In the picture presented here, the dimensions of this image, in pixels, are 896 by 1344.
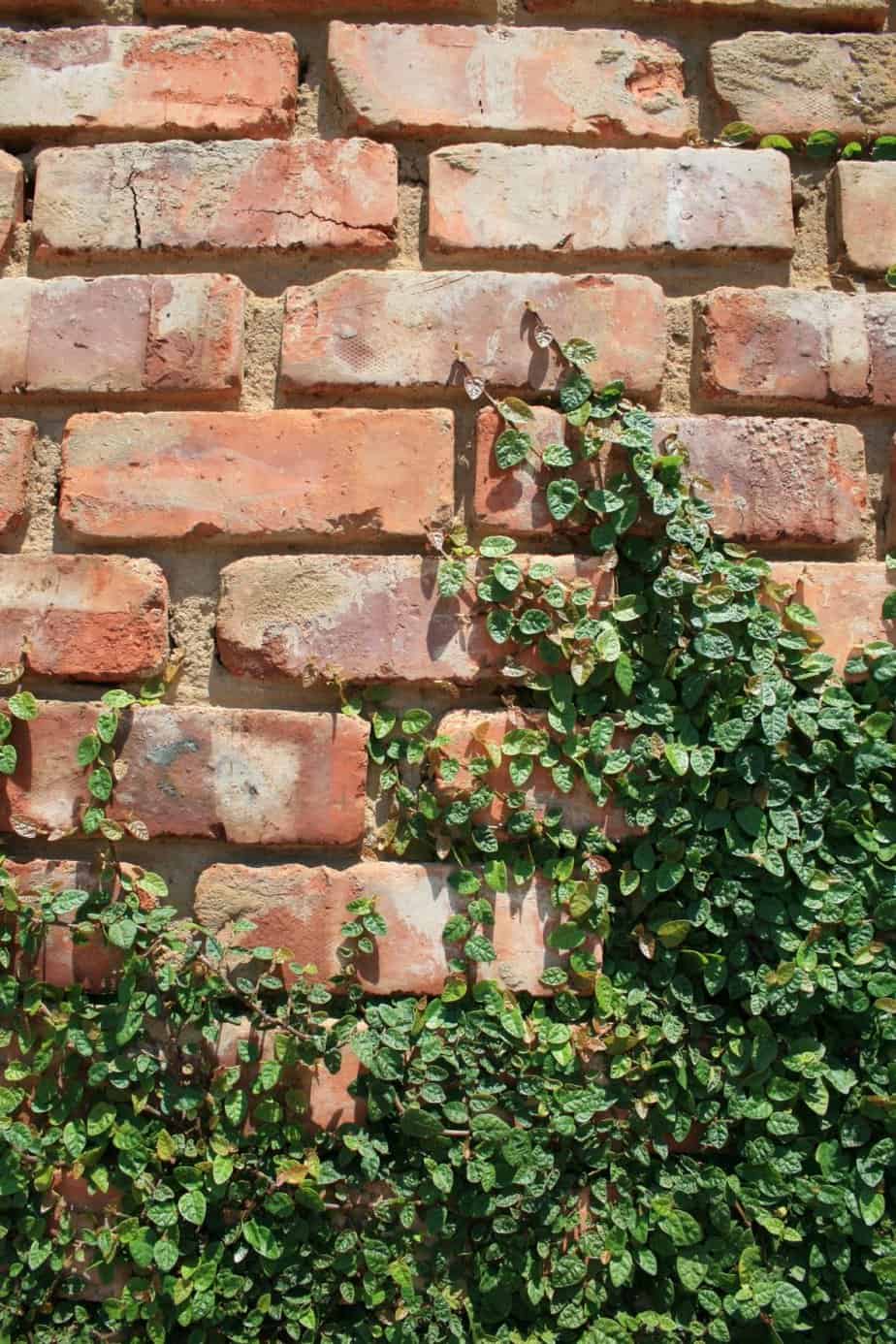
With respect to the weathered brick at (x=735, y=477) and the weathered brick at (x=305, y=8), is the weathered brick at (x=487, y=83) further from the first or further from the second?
the weathered brick at (x=735, y=477)

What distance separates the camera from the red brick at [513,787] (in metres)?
1.28

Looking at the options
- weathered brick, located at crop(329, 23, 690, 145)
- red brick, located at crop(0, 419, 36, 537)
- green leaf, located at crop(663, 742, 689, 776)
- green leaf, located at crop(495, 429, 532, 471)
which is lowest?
green leaf, located at crop(663, 742, 689, 776)

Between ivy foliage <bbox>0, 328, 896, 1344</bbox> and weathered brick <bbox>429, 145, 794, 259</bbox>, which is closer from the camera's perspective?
ivy foliage <bbox>0, 328, 896, 1344</bbox>

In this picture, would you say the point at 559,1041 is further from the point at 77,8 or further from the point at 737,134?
the point at 77,8

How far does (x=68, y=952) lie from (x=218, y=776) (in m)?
0.27

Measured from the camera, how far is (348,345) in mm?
1321

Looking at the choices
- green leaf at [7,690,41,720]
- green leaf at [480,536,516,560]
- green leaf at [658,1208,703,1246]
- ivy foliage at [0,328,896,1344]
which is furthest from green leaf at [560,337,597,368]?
green leaf at [658,1208,703,1246]

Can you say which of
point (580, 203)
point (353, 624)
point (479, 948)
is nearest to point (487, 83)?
point (580, 203)

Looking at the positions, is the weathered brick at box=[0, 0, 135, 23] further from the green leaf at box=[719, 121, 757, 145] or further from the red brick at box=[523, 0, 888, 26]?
the green leaf at box=[719, 121, 757, 145]

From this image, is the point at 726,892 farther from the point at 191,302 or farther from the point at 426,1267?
the point at 191,302

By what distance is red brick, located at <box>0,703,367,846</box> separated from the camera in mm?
1272

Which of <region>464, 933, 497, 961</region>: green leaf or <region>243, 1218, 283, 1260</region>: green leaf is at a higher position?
<region>464, 933, 497, 961</region>: green leaf

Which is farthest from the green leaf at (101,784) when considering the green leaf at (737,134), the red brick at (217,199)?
the green leaf at (737,134)

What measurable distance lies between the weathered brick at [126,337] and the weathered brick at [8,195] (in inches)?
3.3
